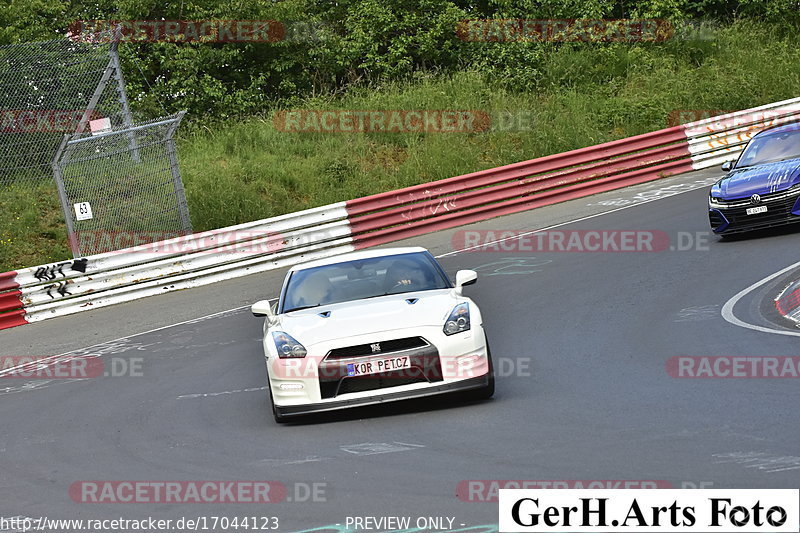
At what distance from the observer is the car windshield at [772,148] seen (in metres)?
16.2

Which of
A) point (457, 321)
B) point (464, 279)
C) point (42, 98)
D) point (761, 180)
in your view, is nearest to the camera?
point (457, 321)

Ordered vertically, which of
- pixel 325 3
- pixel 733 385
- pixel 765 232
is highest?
pixel 325 3

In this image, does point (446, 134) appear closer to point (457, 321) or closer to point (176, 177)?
point (176, 177)

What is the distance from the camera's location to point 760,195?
1534 cm

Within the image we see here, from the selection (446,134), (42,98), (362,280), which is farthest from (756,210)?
(42,98)

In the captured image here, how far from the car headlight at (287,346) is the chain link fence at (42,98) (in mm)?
12769

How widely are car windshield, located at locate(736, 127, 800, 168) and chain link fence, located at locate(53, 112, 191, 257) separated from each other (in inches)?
373

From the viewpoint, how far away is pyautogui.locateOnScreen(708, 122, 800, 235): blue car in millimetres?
15234

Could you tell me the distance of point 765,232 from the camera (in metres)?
16.6

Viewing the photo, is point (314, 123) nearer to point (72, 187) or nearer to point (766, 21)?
point (72, 187)

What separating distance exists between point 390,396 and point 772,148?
10524 millimetres

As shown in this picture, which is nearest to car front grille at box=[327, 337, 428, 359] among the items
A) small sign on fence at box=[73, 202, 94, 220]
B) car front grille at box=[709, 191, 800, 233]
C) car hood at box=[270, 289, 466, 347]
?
car hood at box=[270, 289, 466, 347]

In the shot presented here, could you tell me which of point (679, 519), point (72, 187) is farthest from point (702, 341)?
point (72, 187)

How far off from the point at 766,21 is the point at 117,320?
86.0 feet
